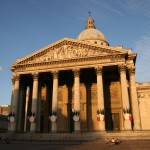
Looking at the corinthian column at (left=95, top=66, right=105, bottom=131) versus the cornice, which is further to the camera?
the cornice

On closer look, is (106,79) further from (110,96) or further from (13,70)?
(13,70)

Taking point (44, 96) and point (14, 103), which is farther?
point (44, 96)

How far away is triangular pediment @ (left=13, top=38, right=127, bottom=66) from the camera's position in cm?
3827

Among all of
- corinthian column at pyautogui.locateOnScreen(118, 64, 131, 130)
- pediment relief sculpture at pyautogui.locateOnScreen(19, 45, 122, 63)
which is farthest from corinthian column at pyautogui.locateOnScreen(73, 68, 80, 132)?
corinthian column at pyautogui.locateOnScreen(118, 64, 131, 130)

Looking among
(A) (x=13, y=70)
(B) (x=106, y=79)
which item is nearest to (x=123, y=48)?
(B) (x=106, y=79)

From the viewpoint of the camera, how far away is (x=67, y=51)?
4038cm

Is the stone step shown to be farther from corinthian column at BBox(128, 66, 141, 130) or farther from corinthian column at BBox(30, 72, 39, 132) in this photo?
corinthian column at BBox(30, 72, 39, 132)

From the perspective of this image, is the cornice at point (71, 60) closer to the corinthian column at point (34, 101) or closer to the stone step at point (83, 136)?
the corinthian column at point (34, 101)

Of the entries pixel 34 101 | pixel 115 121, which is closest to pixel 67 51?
pixel 34 101

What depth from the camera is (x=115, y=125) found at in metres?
40.7

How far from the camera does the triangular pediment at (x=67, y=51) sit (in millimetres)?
38272

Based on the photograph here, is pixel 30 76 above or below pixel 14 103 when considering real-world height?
above

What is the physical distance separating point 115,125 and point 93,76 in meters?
9.89

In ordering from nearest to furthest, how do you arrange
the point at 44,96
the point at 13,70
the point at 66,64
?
1. the point at 66,64
2. the point at 13,70
3. the point at 44,96
